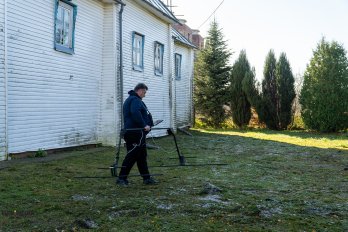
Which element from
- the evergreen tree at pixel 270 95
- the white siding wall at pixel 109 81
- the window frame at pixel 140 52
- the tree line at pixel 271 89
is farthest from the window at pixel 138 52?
the evergreen tree at pixel 270 95

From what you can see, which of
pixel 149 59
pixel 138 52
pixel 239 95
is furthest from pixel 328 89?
pixel 138 52

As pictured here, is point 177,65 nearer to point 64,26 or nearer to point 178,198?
point 64,26

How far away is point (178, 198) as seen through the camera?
6227 mm

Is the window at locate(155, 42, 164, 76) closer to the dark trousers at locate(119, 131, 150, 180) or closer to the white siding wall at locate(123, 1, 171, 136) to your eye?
the white siding wall at locate(123, 1, 171, 136)

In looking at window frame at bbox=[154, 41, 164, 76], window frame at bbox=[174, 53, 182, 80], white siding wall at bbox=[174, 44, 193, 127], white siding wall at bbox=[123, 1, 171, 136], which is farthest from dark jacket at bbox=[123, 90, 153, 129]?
window frame at bbox=[174, 53, 182, 80]

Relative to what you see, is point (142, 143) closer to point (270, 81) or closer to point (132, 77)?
point (132, 77)

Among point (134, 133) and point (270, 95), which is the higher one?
point (270, 95)

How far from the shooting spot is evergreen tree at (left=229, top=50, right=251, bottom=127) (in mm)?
24938

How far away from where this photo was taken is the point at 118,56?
13867 millimetres

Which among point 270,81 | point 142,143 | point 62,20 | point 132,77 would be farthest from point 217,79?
point 142,143

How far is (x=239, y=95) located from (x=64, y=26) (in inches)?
592

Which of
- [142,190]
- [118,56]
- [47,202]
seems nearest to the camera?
[47,202]

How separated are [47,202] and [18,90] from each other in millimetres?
5005

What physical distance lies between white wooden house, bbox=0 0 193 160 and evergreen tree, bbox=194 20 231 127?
9.83 meters
